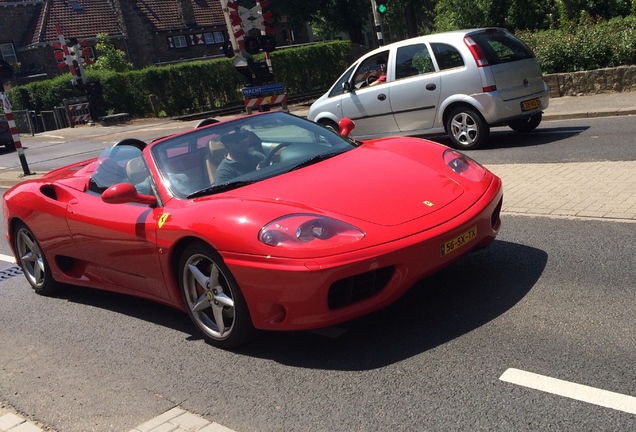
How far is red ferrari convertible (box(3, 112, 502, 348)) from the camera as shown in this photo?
421 cm

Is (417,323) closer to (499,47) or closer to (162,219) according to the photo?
(162,219)

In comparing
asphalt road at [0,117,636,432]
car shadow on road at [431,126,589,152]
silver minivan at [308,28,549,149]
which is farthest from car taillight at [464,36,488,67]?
asphalt road at [0,117,636,432]

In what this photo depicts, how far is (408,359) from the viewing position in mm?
4125

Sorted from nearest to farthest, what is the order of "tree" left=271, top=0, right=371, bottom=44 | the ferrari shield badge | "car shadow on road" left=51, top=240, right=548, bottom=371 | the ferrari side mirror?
"car shadow on road" left=51, top=240, right=548, bottom=371, the ferrari shield badge, the ferrari side mirror, "tree" left=271, top=0, right=371, bottom=44

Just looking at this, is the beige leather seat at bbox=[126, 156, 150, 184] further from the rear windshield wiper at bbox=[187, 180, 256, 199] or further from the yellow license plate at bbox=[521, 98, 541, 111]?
the yellow license plate at bbox=[521, 98, 541, 111]

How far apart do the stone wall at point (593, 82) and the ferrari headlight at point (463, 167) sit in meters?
11.4

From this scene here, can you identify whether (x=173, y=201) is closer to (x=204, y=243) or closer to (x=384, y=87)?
(x=204, y=243)

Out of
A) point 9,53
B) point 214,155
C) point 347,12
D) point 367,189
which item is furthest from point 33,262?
point 9,53

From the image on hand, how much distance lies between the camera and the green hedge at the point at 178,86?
115 ft

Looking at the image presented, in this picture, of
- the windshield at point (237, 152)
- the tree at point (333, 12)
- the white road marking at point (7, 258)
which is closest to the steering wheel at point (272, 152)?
the windshield at point (237, 152)

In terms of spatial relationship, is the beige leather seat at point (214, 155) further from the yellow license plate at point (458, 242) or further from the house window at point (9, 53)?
the house window at point (9, 53)

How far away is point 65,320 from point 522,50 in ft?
27.6

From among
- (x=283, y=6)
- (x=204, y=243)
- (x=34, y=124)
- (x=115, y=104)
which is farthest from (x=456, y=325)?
(x=283, y=6)

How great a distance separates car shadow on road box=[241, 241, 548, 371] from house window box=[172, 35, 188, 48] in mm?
55483
